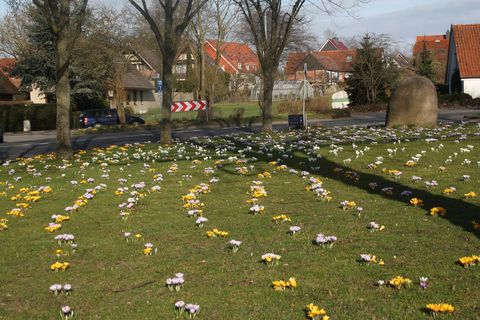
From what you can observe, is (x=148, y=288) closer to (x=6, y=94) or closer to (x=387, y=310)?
(x=387, y=310)

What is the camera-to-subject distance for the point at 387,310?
3744 mm

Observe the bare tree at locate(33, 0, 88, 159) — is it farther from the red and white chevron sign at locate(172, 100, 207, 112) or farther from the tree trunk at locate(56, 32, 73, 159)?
the red and white chevron sign at locate(172, 100, 207, 112)

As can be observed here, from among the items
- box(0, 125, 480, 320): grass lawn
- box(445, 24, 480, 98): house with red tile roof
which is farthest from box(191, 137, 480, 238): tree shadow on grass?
box(445, 24, 480, 98): house with red tile roof

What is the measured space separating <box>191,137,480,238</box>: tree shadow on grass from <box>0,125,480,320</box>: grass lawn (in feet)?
0.08

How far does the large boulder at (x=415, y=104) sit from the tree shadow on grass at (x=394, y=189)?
31.6 ft

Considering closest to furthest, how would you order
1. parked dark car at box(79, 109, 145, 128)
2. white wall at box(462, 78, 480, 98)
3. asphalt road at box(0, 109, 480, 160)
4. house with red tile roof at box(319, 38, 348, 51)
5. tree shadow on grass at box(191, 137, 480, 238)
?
1. tree shadow on grass at box(191, 137, 480, 238)
2. asphalt road at box(0, 109, 480, 160)
3. parked dark car at box(79, 109, 145, 128)
4. white wall at box(462, 78, 480, 98)
5. house with red tile roof at box(319, 38, 348, 51)

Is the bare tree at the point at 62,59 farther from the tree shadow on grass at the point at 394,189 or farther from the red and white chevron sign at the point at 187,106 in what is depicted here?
the red and white chevron sign at the point at 187,106

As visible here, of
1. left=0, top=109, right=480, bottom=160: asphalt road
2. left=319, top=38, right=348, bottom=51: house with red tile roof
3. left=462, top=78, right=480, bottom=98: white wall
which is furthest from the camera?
left=319, top=38, right=348, bottom=51: house with red tile roof

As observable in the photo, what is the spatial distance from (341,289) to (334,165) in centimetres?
676

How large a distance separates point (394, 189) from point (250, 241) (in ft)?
11.1

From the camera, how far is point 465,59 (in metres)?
56.5

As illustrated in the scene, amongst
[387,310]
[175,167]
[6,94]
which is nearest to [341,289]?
[387,310]

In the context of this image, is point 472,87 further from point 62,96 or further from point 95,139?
point 62,96

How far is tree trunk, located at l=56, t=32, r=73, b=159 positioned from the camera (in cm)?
1532
